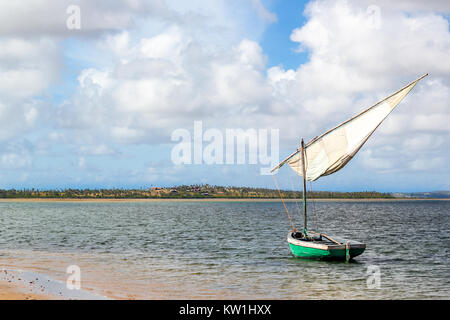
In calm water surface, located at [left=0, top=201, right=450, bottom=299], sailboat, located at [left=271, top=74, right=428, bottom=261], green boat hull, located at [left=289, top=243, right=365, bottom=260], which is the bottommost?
calm water surface, located at [left=0, top=201, right=450, bottom=299]

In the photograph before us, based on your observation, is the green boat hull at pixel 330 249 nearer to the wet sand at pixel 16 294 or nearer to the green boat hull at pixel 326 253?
the green boat hull at pixel 326 253

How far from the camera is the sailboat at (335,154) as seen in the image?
28938mm

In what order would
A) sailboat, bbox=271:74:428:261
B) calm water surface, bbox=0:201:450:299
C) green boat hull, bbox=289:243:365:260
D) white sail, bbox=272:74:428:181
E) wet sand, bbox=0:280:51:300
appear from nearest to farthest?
wet sand, bbox=0:280:51:300 → calm water surface, bbox=0:201:450:299 → white sail, bbox=272:74:428:181 → sailboat, bbox=271:74:428:261 → green boat hull, bbox=289:243:365:260

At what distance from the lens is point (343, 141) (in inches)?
1221

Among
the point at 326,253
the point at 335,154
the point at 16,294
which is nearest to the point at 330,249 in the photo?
the point at 326,253

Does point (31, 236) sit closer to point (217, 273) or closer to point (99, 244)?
point (99, 244)

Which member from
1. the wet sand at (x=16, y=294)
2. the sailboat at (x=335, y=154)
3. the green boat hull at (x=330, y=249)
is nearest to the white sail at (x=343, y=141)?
the sailboat at (x=335, y=154)

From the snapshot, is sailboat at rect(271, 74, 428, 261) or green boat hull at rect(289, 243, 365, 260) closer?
sailboat at rect(271, 74, 428, 261)

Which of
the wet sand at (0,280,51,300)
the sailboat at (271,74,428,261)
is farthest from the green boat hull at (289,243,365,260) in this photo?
the wet sand at (0,280,51,300)

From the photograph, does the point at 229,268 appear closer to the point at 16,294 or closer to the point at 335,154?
the point at 335,154

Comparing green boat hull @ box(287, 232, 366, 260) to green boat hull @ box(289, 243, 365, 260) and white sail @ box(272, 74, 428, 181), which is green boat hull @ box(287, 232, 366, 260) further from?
white sail @ box(272, 74, 428, 181)

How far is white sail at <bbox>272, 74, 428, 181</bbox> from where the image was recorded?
28.5 m

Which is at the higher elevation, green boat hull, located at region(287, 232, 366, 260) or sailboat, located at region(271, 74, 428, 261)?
sailboat, located at region(271, 74, 428, 261)

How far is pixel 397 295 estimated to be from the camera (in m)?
22.9
